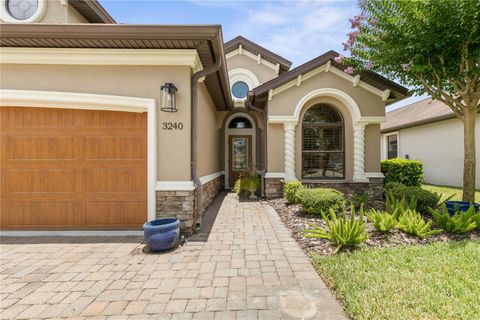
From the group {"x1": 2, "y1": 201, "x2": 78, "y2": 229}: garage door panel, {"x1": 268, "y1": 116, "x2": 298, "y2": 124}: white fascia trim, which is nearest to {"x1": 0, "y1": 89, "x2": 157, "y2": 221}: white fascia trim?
{"x1": 2, "y1": 201, "x2": 78, "y2": 229}: garage door panel

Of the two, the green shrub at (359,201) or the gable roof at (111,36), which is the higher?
the gable roof at (111,36)

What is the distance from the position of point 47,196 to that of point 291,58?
12.6 m

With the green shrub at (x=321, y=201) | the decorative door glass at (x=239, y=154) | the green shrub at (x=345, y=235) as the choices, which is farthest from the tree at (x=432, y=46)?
the decorative door glass at (x=239, y=154)

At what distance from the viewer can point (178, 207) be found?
4.51m

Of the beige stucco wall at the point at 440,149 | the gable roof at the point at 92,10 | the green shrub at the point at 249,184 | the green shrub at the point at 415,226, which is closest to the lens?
the green shrub at the point at 415,226

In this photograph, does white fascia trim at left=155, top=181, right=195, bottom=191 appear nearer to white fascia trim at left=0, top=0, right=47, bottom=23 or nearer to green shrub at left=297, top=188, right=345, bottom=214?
green shrub at left=297, top=188, right=345, bottom=214

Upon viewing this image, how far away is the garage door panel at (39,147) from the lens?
15.0ft

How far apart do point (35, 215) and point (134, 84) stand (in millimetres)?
3332

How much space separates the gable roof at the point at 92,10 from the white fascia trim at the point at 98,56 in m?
2.65

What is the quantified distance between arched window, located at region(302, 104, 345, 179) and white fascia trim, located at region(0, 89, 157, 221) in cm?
529

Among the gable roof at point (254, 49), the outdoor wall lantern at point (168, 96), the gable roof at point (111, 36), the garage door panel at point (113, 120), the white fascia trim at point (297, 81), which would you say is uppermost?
the gable roof at point (254, 49)

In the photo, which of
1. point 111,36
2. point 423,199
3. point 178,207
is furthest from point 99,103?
point 423,199

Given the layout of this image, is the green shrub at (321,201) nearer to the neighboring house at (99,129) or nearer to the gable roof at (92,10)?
the neighboring house at (99,129)

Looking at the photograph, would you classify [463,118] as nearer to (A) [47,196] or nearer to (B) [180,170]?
(B) [180,170]
